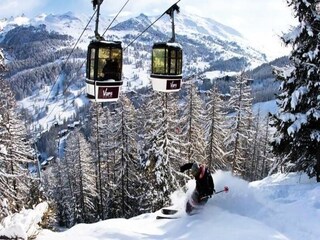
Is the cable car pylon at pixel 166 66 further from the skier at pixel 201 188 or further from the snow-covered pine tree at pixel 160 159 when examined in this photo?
the snow-covered pine tree at pixel 160 159

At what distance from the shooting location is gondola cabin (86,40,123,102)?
1389 cm

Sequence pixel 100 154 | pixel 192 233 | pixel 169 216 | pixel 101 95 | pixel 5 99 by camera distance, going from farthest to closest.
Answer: pixel 100 154, pixel 5 99, pixel 169 216, pixel 101 95, pixel 192 233

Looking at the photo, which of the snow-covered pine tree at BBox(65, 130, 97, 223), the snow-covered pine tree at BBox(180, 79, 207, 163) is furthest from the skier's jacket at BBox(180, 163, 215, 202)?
the snow-covered pine tree at BBox(65, 130, 97, 223)

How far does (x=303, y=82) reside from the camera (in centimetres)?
1634

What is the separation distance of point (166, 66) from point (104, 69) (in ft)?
11.6

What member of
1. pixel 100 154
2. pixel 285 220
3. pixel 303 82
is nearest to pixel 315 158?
pixel 303 82

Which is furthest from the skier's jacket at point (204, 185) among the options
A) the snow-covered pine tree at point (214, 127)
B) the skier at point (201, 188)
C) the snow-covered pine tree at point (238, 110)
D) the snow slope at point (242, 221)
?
the snow-covered pine tree at point (238, 110)

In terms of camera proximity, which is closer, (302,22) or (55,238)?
(55,238)

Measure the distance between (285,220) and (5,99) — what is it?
21.2 meters

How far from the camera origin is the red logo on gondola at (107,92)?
1409 cm

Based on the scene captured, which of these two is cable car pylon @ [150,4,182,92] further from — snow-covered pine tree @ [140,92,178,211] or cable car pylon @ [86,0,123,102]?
snow-covered pine tree @ [140,92,178,211]

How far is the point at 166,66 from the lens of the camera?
17.0m

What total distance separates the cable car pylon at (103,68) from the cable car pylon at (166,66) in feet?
9.41

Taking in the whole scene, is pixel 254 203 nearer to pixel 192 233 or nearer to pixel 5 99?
pixel 192 233
